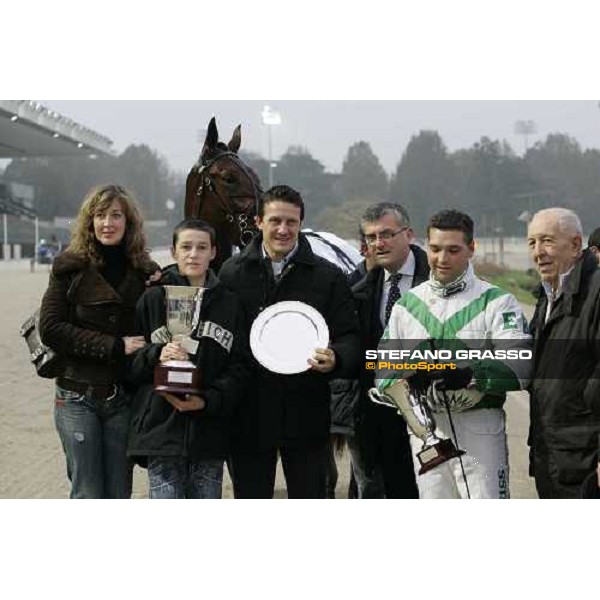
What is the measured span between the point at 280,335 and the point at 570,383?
1154 millimetres

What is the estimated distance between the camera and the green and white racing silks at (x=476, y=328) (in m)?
3.97

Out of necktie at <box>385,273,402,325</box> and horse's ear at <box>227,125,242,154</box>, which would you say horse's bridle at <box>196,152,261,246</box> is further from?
necktie at <box>385,273,402,325</box>

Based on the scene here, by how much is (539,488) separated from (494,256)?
947 millimetres

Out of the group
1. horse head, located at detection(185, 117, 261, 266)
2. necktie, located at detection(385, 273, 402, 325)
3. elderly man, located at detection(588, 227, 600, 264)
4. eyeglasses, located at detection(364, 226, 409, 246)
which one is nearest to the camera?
elderly man, located at detection(588, 227, 600, 264)

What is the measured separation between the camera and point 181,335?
4012 mm

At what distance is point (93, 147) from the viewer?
4242 mm

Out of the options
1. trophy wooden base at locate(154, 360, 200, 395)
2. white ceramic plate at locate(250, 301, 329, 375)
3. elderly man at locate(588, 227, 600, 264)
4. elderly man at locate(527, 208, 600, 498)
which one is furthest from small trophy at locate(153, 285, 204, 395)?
elderly man at locate(588, 227, 600, 264)

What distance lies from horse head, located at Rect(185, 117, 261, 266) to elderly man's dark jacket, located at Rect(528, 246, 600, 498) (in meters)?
1.50

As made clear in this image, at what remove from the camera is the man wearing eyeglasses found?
165 inches

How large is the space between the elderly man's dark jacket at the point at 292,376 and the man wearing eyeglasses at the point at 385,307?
18 centimetres

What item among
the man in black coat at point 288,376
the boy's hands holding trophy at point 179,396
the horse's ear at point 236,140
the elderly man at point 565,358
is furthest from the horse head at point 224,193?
the elderly man at point 565,358

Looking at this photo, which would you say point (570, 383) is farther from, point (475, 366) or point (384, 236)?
point (384, 236)

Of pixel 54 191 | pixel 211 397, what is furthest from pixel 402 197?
pixel 54 191

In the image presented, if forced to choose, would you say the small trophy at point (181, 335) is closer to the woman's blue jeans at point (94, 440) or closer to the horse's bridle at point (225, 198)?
the woman's blue jeans at point (94, 440)
